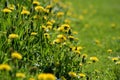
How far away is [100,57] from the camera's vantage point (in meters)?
7.14

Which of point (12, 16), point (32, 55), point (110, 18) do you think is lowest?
point (110, 18)

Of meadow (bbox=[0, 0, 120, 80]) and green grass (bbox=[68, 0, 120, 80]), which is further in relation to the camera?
green grass (bbox=[68, 0, 120, 80])

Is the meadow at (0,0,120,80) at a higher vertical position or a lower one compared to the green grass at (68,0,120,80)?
higher

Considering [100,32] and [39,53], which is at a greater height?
[39,53]

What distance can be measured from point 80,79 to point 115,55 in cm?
235

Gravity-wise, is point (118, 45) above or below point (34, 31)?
below

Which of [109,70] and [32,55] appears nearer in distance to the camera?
[32,55]

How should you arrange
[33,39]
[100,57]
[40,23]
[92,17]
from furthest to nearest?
[92,17], [100,57], [40,23], [33,39]

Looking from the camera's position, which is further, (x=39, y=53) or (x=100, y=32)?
(x=100, y=32)

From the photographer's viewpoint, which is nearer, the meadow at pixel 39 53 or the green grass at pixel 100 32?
the meadow at pixel 39 53

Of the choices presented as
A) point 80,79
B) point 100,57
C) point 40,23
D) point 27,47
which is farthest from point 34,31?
point 100,57


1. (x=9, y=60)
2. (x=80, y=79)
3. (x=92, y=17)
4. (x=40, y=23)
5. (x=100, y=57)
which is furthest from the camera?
(x=92, y=17)

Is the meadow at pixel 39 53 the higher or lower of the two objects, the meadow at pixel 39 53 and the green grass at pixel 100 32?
the higher

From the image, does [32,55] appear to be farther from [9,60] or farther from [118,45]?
[118,45]
